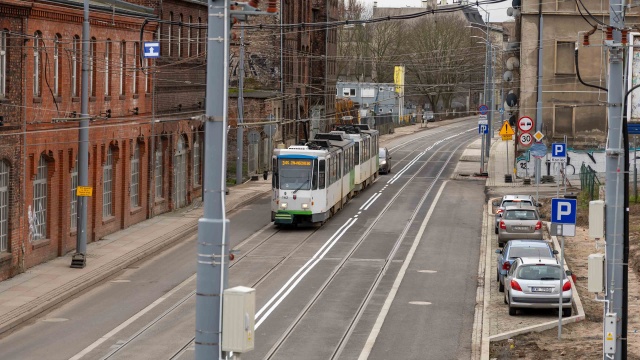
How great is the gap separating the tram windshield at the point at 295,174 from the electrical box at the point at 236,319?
29759mm

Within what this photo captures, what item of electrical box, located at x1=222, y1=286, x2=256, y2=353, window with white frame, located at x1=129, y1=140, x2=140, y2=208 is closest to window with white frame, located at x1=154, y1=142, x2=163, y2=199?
window with white frame, located at x1=129, y1=140, x2=140, y2=208

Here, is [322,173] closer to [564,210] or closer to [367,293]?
[367,293]

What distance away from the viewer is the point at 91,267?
32125mm

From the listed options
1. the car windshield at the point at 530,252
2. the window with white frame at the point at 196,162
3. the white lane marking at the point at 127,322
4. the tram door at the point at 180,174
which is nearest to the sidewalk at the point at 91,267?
the tram door at the point at 180,174

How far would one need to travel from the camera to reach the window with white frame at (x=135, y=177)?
1667 inches

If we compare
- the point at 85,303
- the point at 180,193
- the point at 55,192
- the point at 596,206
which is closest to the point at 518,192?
the point at 180,193

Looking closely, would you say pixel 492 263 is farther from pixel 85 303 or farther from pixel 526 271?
pixel 85 303

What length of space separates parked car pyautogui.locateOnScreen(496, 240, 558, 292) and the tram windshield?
39.6 ft

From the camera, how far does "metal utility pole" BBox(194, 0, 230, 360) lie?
1056 cm

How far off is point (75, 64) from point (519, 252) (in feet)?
50.6

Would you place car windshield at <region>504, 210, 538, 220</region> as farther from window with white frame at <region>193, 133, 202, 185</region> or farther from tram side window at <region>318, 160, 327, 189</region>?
window with white frame at <region>193, 133, 202, 185</region>

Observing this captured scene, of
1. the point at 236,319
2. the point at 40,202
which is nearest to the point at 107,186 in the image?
the point at 40,202

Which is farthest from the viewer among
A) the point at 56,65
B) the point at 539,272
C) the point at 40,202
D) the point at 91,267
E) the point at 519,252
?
the point at 56,65

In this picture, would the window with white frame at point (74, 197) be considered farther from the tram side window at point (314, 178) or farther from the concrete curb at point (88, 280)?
the tram side window at point (314, 178)
